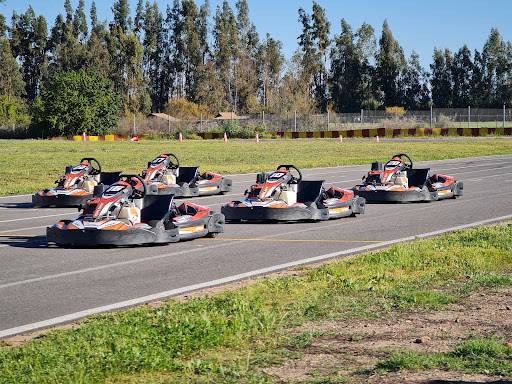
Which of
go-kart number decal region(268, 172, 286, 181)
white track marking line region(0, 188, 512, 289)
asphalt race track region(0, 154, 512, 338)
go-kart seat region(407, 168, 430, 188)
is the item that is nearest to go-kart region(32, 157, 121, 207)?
asphalt race track region(0, 154, 512, 338)

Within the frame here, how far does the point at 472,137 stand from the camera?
49156mm

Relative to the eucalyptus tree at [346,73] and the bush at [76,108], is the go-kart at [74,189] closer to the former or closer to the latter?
the bush at [76,108]

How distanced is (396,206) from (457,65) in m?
81.9

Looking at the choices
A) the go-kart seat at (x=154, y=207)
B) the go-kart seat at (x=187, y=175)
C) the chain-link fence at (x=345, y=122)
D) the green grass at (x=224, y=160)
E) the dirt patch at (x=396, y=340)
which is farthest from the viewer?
the chain-link fence at (x=345, y=122)

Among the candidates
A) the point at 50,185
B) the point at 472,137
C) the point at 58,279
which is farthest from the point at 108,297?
the point at 472,137

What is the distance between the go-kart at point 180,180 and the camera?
52.7ft

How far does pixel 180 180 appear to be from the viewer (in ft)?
54.7

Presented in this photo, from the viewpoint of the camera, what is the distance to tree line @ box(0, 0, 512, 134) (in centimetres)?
8988

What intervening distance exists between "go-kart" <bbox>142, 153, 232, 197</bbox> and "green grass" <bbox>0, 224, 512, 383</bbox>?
28.6ft

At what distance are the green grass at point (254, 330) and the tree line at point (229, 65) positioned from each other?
76218 millimetres

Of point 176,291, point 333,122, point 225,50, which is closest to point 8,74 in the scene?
point 225,50

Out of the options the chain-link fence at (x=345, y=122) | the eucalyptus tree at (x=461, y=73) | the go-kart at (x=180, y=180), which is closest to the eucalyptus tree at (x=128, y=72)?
the chain-link fence at (x=345, y=122)

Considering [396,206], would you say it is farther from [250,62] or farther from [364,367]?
[250,62]

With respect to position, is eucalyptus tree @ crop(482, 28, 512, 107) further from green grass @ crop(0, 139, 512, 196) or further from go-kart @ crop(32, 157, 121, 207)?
go-kart @ crop(32, 157, 121, 207)
